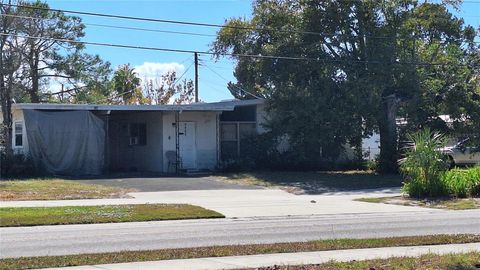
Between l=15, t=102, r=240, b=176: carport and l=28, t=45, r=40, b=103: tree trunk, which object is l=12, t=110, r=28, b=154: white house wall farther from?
l=28, t=45, r=40, b=103: tree trunk

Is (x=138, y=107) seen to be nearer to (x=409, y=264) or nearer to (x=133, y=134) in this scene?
(x=133, y=134)

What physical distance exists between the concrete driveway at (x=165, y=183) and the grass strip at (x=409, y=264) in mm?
14286

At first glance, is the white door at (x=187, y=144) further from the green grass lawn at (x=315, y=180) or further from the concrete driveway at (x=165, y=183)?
the concrete driveway at (x=165, y=183)

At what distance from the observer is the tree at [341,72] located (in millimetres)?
27234

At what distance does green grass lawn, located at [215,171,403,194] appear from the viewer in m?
24.7

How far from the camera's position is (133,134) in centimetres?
3281

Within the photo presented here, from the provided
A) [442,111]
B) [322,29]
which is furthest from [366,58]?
[442,111]

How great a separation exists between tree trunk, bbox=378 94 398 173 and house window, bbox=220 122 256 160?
21.0 ft

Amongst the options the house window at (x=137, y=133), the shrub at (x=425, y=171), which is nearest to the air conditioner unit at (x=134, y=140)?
the house window at (x=137, y=133)

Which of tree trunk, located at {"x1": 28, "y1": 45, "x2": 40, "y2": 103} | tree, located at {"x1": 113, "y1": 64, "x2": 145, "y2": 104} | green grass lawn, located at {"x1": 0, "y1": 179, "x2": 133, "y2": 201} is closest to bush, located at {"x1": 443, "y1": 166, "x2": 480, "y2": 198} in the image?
green grass lawn, located at {"x1": 0, "y1": 179, "x2": 133, "y2": 201}

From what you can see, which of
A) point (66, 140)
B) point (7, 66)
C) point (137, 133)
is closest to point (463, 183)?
point (66, 140)

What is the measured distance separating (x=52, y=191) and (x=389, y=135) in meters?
15.2

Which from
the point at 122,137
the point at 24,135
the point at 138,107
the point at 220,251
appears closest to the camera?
the point at 220,251

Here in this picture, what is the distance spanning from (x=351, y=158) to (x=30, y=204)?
19615mm
